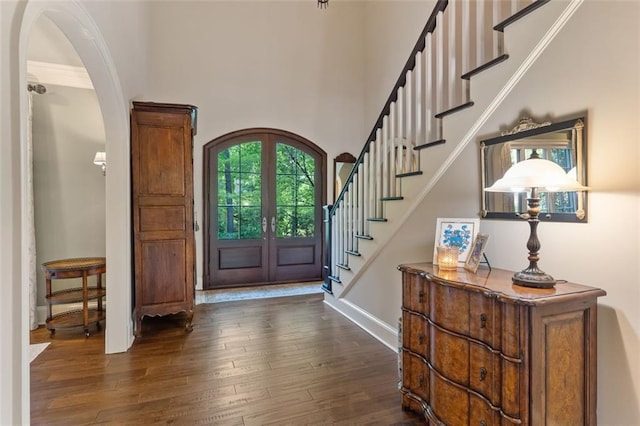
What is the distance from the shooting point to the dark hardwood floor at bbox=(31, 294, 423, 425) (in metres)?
2.10

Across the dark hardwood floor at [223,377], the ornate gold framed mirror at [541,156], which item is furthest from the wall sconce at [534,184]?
the dark hardwood floor at [223,377]

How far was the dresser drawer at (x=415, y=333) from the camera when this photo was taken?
2037 millimetres

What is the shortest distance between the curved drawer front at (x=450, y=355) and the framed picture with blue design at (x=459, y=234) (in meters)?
0.48

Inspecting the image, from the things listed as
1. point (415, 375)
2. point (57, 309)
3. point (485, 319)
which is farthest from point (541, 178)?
point (57, 309)

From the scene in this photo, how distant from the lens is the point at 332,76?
240 inches

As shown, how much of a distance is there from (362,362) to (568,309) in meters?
1.73

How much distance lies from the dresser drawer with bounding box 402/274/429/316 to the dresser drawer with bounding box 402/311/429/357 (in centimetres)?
5

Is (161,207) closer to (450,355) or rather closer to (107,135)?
(107,135)

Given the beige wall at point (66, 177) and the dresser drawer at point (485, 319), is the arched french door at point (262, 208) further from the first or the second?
the dresser drawer at point (485, 319)

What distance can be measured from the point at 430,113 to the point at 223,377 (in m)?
2.57

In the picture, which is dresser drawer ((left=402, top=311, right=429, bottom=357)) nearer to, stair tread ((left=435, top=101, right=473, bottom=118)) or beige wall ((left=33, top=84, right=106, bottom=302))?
stair tread ((left=435, top=101, right=473, bottom=118))

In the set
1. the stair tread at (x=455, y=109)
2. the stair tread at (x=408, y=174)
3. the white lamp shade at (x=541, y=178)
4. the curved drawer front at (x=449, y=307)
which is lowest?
the curved drawer front at (x=449, y=307)

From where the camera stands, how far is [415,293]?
2098 mm

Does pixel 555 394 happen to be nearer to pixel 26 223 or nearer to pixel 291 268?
pixel 26 223
